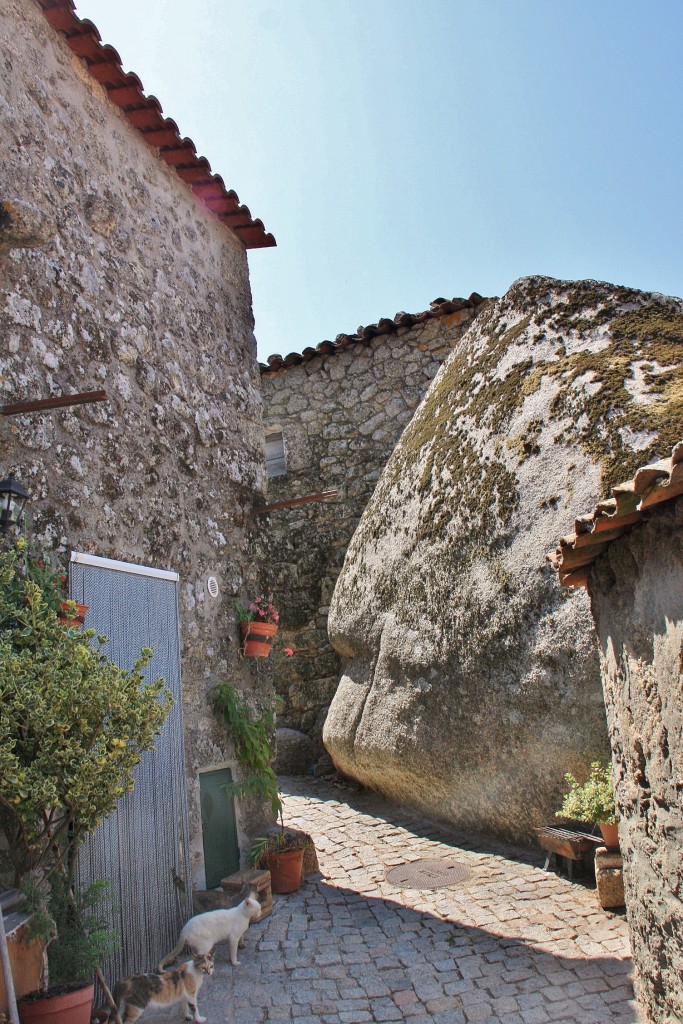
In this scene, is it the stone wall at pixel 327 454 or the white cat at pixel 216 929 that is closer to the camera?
the white cat at pixel 216 929

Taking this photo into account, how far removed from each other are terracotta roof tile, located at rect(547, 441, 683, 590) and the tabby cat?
282 centimetres

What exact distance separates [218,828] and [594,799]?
8.83 ft

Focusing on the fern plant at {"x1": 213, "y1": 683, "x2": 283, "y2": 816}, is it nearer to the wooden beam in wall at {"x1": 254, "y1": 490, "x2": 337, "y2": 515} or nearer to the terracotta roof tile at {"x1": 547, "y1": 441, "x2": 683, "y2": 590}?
the wooden beam in wall at {"x1": 254, "y1": 490, "x2": 337, "y2": 515}

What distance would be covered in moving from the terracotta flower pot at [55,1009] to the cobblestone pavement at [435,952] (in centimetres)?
97

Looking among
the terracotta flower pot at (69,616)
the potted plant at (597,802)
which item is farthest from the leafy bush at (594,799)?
the terracotta flower pot at (69,616)

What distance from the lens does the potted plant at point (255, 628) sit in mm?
6148

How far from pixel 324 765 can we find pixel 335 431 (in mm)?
4459

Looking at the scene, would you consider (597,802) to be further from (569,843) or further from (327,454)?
(327,454)

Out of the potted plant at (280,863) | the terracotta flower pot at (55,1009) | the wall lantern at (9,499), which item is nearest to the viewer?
the terracotta flower pot at (55,1009)

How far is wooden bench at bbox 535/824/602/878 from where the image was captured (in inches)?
206

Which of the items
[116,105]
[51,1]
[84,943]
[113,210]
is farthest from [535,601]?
[51,1]

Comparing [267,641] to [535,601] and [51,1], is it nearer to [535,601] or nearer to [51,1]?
[535,601]

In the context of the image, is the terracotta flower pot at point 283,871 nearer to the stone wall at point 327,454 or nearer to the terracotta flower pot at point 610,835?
the terracotta flower pot at point 610,835

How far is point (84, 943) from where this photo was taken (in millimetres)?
3477
